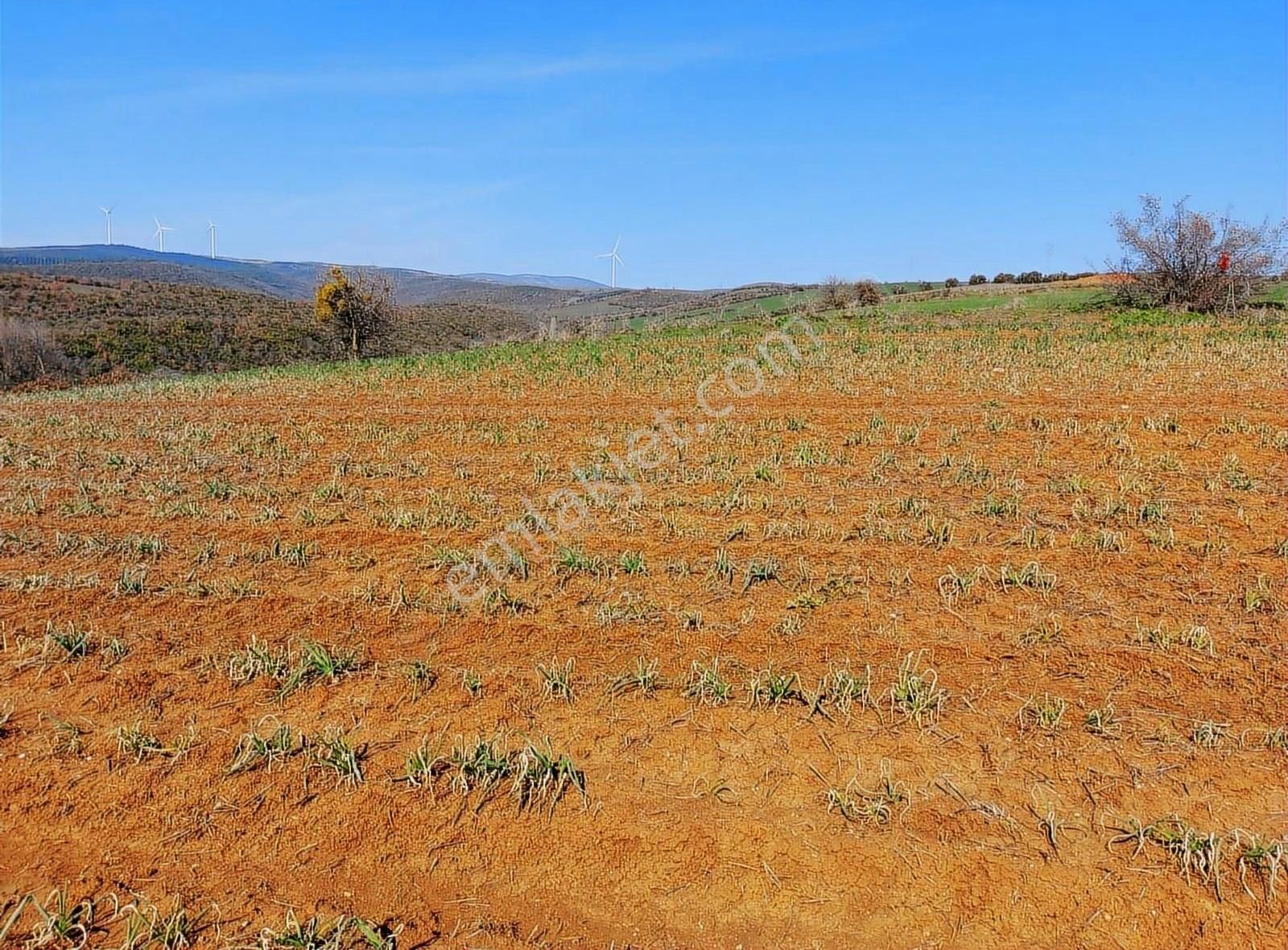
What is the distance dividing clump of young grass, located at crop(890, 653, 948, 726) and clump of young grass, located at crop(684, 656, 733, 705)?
82cm

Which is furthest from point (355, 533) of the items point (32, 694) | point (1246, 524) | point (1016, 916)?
point (1246, 524)

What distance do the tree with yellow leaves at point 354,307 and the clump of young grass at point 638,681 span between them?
110 ft

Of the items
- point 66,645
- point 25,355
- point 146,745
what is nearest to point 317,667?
point 146,745

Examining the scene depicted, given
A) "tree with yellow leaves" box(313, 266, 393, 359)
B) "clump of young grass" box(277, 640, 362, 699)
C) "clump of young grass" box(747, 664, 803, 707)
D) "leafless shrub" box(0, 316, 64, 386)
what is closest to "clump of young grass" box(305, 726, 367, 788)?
"clump of young grass" box(277, 640, 362, 699)

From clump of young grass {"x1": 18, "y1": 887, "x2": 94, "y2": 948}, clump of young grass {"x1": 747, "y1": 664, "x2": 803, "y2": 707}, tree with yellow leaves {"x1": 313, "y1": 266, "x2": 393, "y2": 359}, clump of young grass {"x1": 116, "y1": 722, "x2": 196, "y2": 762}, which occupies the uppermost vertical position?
tree with yellow leaves {"x1": 313, "y1": 266, "x2": 393, "y2": 359}

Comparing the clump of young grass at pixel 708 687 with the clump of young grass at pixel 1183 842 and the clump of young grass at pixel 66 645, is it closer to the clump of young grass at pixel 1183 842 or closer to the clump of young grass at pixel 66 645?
the clump of young grass at pixel 1183 842

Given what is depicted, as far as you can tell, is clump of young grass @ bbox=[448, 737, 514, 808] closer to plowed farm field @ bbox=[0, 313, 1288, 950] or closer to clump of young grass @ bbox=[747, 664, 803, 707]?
plowed farm field @ bbox=[0, 313, 1288, 950]

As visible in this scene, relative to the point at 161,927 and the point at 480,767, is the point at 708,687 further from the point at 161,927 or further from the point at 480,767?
the point at 161,927

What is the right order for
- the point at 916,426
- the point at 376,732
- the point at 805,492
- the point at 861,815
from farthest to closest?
the point at 916,426 → the point at 805,492 → the point at 376,732 → the point at 861,815

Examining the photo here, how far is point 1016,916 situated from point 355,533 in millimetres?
5465

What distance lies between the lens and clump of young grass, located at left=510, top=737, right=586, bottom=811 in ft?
11.1

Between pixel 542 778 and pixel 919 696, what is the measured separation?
1854 millimetres

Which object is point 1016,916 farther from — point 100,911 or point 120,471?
point 120,471

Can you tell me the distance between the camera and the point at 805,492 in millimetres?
7570
